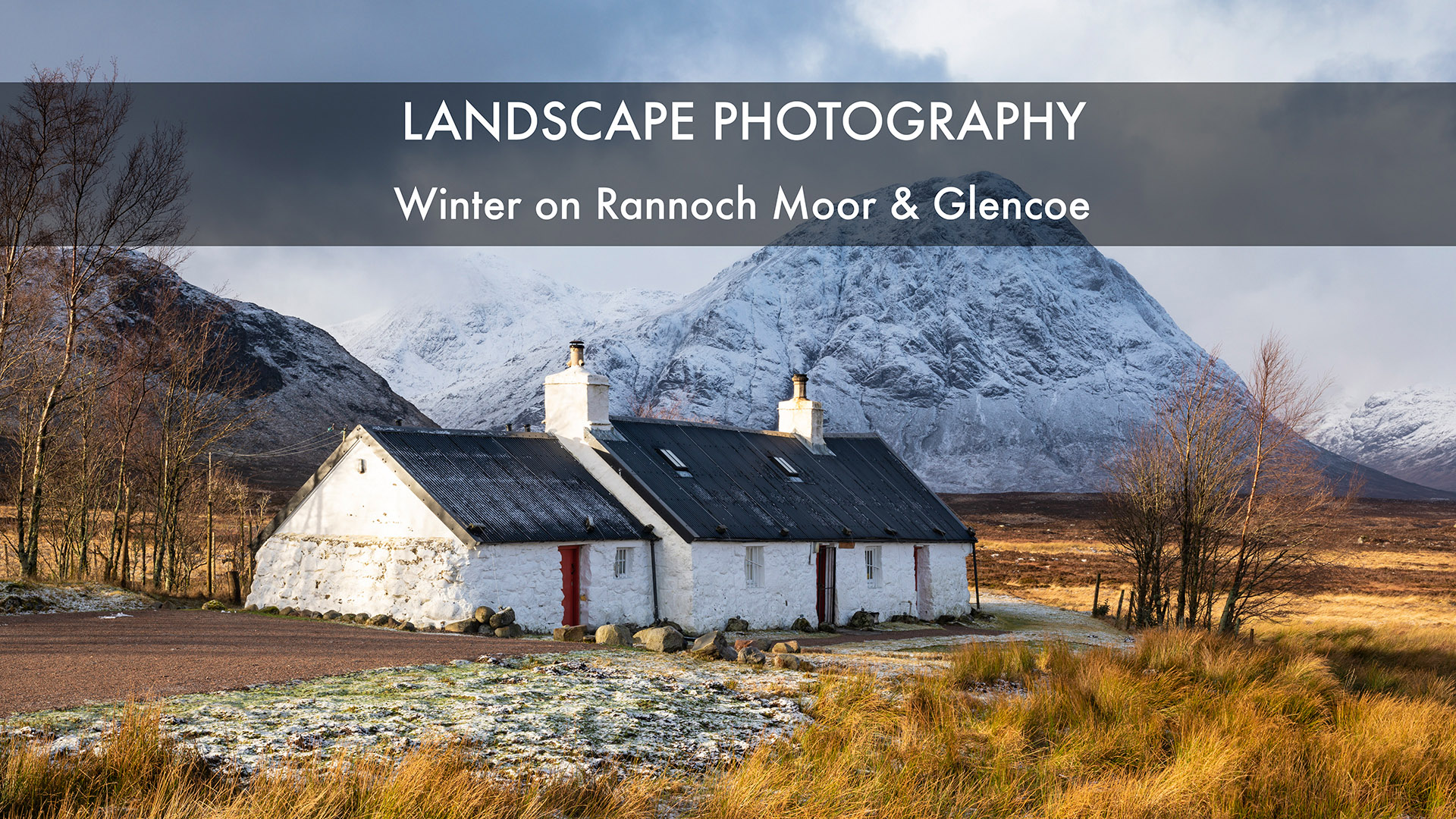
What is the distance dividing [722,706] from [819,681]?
6.88ft

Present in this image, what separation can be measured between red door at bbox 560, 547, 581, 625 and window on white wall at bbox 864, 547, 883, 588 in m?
8.93

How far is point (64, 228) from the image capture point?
24078mm

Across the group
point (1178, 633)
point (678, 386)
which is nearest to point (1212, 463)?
point (1178, 633)

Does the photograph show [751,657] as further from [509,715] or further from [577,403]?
[577,403]

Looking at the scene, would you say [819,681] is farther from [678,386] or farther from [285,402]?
[678,386]

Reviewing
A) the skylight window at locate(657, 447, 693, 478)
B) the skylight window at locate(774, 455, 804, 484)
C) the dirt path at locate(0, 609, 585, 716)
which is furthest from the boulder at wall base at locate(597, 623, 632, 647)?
the skylight window at locate(774, 455, 804, 484)

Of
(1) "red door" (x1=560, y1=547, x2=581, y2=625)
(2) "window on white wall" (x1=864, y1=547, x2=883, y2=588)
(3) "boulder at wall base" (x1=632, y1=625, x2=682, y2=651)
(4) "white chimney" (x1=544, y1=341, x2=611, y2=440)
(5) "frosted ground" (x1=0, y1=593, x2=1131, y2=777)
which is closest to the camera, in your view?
(5) "frosted ground" (x1=0, y1=593, x2=1131, y2=777)

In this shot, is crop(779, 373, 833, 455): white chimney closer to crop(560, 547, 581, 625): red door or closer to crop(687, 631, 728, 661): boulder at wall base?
crop(560, 547, 581, 625): red door

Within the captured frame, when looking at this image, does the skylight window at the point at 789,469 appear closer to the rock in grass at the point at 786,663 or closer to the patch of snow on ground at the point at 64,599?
the rock in grass at the point at 786,663

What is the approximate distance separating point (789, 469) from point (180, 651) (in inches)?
692

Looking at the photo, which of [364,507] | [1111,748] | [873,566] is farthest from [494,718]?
[873,566]

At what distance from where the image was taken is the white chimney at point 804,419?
111 feet

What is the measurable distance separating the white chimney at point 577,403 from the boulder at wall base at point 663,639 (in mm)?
8267

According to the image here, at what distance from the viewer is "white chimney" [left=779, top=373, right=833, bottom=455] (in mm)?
33688
